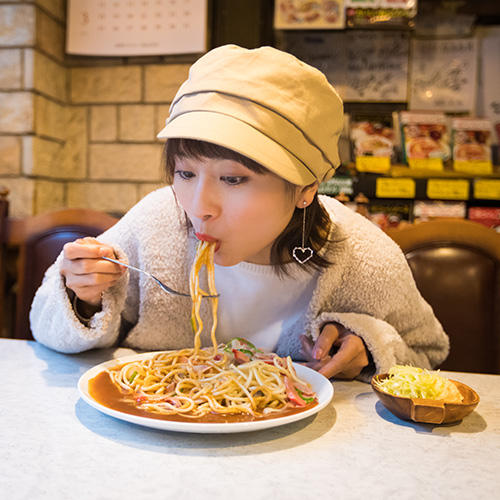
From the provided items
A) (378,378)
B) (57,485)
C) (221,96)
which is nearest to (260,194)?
(221,96)

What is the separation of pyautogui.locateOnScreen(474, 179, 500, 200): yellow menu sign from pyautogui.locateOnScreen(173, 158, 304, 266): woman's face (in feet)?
5.81

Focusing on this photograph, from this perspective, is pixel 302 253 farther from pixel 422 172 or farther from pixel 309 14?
pixel 309 14

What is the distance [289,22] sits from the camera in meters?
2.65

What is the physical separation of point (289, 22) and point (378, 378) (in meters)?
2.17

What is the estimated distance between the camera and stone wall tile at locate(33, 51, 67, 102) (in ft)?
8.46

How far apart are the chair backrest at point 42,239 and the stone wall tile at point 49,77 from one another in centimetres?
99

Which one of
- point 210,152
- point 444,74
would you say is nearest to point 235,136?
point 210,152

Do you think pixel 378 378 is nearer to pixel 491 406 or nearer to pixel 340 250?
pixel 491 406

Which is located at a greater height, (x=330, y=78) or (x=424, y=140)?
(x=330, y=78)

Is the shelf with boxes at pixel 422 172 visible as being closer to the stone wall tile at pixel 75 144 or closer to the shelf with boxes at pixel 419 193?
the shelf with boxes at pixel 419 193

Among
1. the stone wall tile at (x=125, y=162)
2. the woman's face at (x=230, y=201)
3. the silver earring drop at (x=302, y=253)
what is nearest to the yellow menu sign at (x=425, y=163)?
the stone wall tile at (x=125, y=162)

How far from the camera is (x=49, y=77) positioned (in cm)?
270

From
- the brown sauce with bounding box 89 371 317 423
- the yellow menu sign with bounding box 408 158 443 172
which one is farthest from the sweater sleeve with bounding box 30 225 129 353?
the yellow menu sign with bounding box 408 158 443 172

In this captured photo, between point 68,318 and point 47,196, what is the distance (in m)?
1.74
